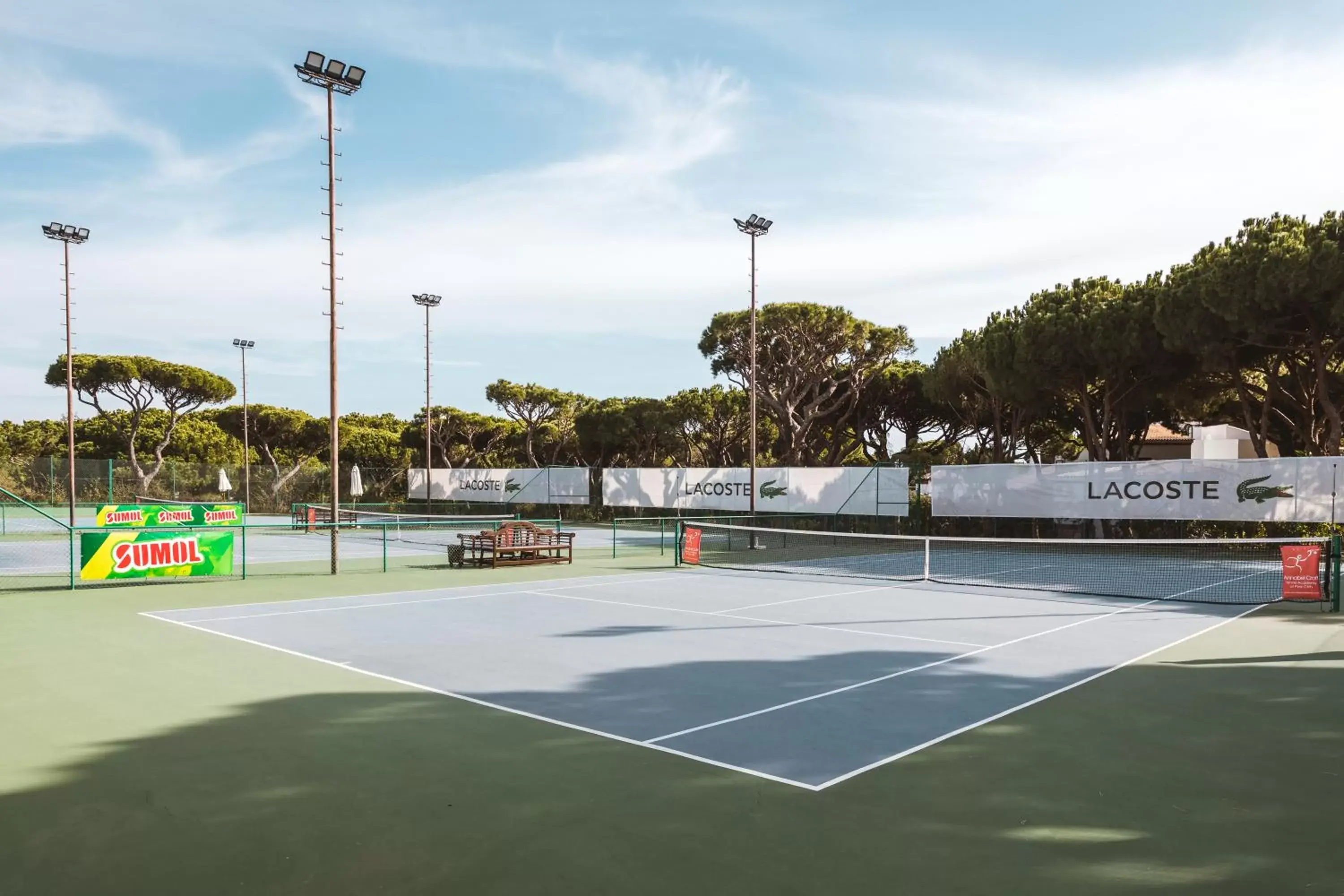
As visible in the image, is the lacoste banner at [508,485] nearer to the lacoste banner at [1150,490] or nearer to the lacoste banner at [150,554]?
the lacoste banner at [1150,490]

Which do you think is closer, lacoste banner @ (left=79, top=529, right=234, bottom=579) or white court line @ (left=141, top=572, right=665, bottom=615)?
white court line @ (left=141, top=572, right=665, bottom=615)

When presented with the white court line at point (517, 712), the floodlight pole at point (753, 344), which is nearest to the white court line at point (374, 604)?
the white court line at point (517, 712)

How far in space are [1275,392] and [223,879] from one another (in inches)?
1258

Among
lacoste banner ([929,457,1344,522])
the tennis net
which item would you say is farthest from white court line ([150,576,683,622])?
lacoste banner ([929,457,1344,522])

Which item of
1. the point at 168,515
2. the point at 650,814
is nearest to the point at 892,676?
the point at 650,814

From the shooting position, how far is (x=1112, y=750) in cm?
663

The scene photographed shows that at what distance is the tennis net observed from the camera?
16500mm

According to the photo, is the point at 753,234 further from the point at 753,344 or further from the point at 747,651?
the point at 747,651

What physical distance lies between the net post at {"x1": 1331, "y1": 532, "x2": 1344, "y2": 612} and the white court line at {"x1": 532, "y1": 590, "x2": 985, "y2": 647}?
271 inches

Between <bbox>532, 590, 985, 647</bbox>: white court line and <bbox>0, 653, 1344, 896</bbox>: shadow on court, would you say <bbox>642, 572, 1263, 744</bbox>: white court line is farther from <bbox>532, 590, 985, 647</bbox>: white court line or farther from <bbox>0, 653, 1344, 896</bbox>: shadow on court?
<bbox>0, 653, 1344, 896</bbox>: shadow on court

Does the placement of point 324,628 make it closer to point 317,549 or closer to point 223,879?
point 223,879

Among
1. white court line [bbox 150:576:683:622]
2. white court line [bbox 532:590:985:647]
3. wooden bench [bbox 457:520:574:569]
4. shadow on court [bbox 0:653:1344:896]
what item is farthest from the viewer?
wooden bench [bbox 457:520:574:569]

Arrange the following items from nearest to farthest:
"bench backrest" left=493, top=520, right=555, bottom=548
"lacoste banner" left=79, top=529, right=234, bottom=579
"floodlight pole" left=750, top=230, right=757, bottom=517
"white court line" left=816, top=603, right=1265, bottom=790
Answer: "white court line" left=816, top=603, right=1265, bottom=790 → "lacoste banner" left=79, top=529, right=234, bottom=579 → "bench backrest" left=493, top=520, right=555, bottom=548 → "floodlight pole" left=750, top=230, right=757, bottom=517

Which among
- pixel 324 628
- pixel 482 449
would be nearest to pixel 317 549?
pixel 324 628
